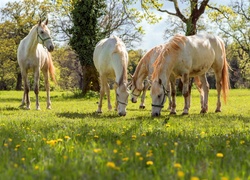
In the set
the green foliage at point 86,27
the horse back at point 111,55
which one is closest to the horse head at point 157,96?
the horse back at point 111,55

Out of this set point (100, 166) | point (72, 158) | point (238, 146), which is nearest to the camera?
point (100, 166)

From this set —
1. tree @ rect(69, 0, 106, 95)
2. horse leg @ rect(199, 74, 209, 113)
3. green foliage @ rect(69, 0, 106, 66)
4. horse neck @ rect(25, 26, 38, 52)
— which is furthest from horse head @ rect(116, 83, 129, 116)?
green foliage @ rect(69, 0, 106, 66)

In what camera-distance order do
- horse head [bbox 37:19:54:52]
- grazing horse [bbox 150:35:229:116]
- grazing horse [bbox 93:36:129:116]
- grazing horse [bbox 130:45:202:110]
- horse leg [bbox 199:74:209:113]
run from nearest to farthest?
grazing horse [bbox 150:35:229:116]
grazing horse [bbox 93:36:129:116]
horse leg [bbox 199:74:209:113]
horse head [bbox 37:19:54:52]
grazing horse [bbox 130:45:202:110]

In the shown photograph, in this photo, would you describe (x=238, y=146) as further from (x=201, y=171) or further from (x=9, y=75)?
(x=9, y=75)

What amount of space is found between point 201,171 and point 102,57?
346 inches

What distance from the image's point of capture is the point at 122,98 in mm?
10227

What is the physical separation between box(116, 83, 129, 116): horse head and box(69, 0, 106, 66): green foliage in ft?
52.9

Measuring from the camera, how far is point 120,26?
42.5 m

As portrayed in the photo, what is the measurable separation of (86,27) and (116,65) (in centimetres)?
1599

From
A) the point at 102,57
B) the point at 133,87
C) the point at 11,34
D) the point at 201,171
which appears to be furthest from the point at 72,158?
the point at 11,34

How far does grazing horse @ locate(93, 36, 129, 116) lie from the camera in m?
10.3

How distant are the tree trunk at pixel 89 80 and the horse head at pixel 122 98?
15.1m

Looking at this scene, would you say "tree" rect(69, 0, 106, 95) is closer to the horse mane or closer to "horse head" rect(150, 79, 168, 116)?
the horse mane

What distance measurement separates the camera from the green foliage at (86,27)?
1011 inches
